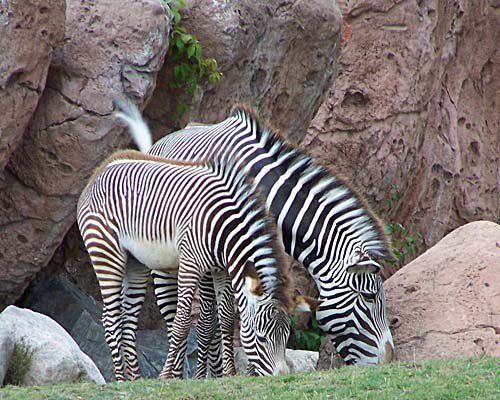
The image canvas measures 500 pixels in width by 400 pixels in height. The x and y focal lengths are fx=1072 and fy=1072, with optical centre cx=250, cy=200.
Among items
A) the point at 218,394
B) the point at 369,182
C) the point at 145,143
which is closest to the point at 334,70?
the point at 369,182

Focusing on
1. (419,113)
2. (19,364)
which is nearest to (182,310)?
(19,364)

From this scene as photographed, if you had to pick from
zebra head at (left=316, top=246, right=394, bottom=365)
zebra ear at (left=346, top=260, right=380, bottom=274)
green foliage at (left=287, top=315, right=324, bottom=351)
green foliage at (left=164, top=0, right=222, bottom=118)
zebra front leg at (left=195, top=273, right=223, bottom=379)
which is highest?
green foliage at (left=164, top=0, right=222, bottom=118)

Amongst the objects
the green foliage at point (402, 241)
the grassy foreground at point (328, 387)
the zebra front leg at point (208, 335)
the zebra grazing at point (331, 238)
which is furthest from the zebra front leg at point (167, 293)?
the green foliage at point (402, 241)

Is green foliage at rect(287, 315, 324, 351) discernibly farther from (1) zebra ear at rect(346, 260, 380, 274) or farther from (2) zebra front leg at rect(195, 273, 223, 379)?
(1) zebra ear at rect(346, 260, 380, 274)

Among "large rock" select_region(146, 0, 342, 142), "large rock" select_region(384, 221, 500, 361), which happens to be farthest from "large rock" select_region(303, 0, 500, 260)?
"large rock" select_region(384, 221, 500, 361)

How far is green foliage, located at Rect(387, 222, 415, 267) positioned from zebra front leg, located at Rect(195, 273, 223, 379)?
6288 mm

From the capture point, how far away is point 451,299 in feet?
33.2

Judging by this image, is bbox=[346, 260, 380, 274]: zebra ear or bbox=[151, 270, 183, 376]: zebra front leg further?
bbox=[151, 270, 183, 376]: zebra front leg

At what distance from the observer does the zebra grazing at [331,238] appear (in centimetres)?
997

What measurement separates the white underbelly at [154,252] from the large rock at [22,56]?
1581 millimetres

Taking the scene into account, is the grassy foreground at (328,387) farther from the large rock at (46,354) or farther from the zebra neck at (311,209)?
the zebra neck at (311,209)

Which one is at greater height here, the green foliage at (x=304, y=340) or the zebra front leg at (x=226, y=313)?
the zebra front leg at (x=226, y=313)

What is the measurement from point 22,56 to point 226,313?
3.13 m

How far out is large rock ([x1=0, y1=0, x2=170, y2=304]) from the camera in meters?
11.1
